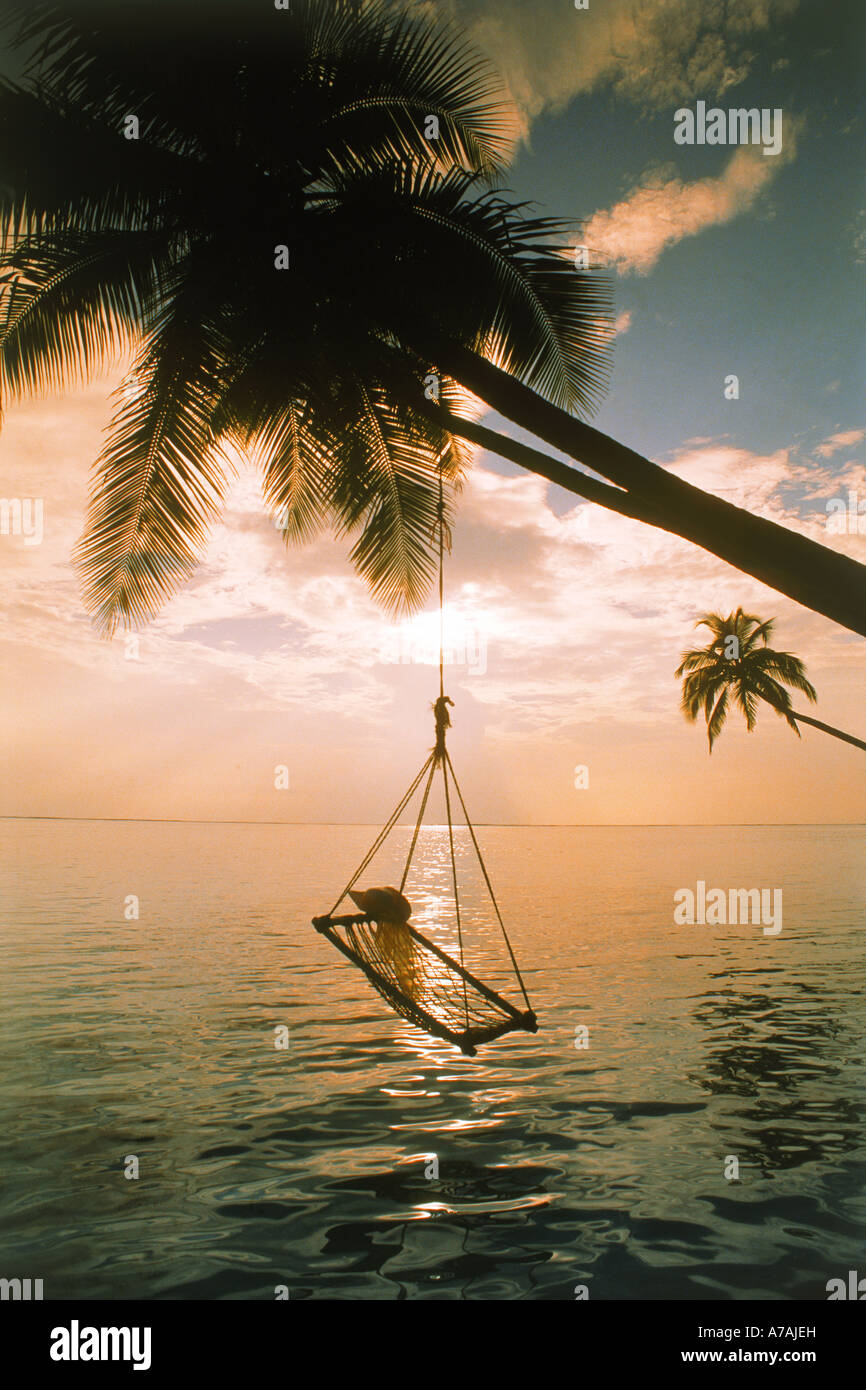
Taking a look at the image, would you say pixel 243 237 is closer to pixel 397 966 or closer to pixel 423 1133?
pixel 397 966

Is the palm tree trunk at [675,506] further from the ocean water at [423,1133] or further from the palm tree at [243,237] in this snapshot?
the ocean water at [423,1133]

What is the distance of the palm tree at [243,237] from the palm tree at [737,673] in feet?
37.5

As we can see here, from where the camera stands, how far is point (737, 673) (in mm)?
17891

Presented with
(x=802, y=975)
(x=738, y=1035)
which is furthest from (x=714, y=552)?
(x=802, y=975)

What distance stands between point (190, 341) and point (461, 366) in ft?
7.06

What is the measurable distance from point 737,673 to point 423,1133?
46.7 feet

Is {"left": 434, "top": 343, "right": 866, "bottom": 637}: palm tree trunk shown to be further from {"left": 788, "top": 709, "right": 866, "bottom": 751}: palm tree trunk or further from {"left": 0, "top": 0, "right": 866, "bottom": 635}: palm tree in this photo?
{"left": 788, "top": 709, "right": 866, "bottom": 751}: palm tree trunk

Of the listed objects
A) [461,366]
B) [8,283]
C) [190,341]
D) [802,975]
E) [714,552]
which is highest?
[8,283]

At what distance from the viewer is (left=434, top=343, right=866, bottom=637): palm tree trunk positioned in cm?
292

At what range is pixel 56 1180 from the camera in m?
4.61

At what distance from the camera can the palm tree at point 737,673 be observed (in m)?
16.7

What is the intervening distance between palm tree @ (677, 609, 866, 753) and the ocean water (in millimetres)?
5842

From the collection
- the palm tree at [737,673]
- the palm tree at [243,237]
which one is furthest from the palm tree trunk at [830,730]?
the palm tree at [243,237]
